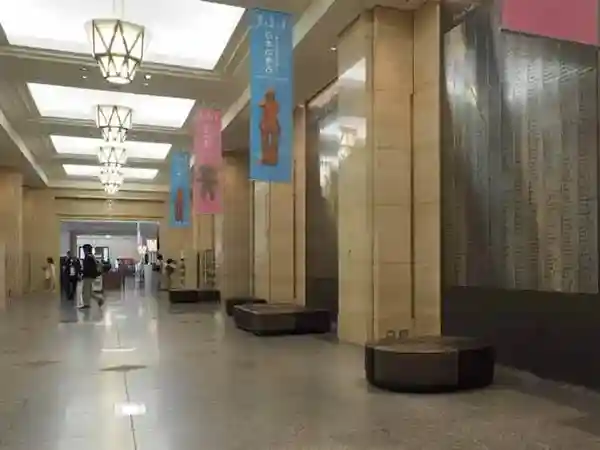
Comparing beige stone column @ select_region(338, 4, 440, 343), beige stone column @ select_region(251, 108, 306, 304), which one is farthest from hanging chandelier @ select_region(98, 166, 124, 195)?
beige stone column @ select_region(338, 4, 440, 343)

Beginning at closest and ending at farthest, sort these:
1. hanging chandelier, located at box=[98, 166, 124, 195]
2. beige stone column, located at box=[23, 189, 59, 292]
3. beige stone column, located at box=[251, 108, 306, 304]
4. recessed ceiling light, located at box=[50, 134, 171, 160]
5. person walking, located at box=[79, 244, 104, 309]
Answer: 1. beige stone column, located at box=[251, 108, 306, 304]
2. person walking, located at box=[79, 244, 104, 309]
3. hanging chandelier, located at box=[98, 166, 124, 195]
4. recessed ceiling light, located at box=[50, 134, 171, 160]
5. beige stone column, located at box=[23, 189, 59, 292]

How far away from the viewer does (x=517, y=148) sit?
22.8 feet

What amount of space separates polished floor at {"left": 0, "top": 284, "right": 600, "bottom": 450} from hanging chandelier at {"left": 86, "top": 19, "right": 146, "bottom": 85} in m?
3.75

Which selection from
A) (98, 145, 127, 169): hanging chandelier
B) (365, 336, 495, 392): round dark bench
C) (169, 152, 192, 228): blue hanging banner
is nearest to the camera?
(365, 336, 495, 392): round dark bench

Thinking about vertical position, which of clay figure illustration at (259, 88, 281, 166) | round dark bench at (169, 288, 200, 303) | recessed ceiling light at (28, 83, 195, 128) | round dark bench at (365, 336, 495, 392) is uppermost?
recessed ceiling light at (28, 83, 195, 128)

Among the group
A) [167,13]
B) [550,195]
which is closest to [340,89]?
[167,13]

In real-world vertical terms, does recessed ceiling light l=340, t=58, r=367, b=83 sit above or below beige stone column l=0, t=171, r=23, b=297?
above

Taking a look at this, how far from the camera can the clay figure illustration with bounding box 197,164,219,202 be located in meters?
14.0

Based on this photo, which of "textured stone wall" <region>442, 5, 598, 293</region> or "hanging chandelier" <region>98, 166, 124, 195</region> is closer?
"textured stone wall" <region>442, 5, 598, 293</region>

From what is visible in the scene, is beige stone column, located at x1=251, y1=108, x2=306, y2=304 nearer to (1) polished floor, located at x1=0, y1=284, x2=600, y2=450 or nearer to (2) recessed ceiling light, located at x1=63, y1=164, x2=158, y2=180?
(1) polished floor, located at x1=0, y1=284, x2=600, y2=450

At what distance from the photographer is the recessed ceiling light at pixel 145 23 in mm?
10477

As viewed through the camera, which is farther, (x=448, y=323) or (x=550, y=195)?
(x=448, y=323)

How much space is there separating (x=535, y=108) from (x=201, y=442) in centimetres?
477

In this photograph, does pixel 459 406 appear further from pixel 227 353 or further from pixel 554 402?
pixel 227 353
